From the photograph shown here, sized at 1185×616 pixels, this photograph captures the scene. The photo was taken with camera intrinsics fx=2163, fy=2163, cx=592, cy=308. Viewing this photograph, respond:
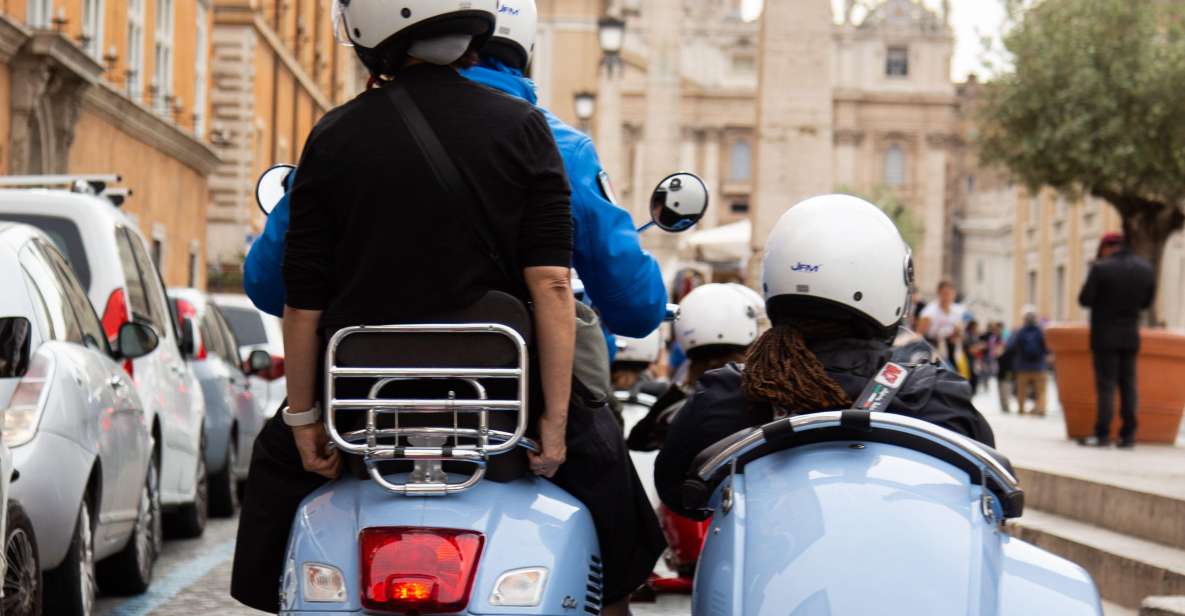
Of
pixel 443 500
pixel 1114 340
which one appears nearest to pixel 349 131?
pixel 443 500

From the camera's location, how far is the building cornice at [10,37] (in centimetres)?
2466

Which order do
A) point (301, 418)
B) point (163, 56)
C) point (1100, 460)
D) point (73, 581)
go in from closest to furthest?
1. point (301, 418)
2. point (73, 581)
3. point (1100, 460)
4. point (163, 56)

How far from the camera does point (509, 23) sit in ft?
15.6

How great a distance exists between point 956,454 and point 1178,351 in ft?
47.4

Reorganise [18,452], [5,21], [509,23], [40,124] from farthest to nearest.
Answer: [40,124]
[5,21]
[18,452]
[509,23]

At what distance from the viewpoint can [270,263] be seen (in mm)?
4414

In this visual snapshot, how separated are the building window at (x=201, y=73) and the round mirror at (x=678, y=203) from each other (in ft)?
113

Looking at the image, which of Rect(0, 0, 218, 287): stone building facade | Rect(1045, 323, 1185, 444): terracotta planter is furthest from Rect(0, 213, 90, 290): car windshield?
Rect(0, 0, 218, 287): stone building facade

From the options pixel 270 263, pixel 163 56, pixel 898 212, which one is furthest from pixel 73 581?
pixel 898 212

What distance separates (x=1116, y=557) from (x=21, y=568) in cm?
500

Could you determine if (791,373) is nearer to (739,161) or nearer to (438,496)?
(438,496)

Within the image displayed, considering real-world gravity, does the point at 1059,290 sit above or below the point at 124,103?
below

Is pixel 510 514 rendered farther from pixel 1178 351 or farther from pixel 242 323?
pixel 242 323

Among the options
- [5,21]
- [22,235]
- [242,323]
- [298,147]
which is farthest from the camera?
[298,147]
